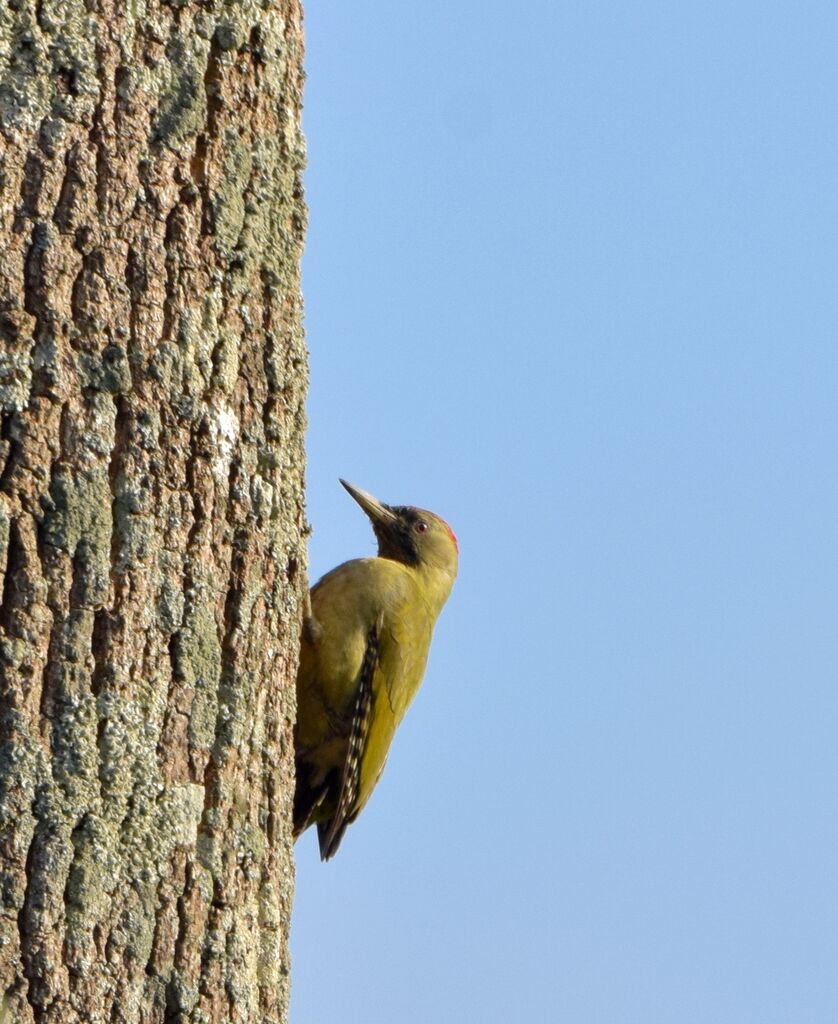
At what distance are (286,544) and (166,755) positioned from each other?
653mm

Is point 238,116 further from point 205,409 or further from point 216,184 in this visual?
point 205,409

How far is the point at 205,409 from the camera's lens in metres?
3.16

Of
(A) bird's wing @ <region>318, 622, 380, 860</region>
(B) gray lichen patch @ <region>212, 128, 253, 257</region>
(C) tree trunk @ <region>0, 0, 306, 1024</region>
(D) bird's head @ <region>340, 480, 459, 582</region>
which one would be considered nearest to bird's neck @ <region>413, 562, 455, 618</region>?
(D) bird's head @ <region>340, 480, 459, 582</region>

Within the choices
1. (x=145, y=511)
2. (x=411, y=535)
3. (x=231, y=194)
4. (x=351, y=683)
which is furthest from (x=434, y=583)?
(x=145, y=511)

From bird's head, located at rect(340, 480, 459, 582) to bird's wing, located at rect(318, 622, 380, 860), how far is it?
951mm

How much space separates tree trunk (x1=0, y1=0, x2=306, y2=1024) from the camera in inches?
108

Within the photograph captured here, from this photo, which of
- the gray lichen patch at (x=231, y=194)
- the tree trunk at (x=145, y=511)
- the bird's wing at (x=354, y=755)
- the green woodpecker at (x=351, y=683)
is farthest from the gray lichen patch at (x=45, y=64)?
the bird's wing at (x=354, y=755)

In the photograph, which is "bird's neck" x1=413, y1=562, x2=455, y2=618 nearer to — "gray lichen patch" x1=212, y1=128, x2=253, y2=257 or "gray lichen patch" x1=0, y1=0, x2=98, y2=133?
"gray lichen patch" x1=212, y1=128, x2=253, y2=257

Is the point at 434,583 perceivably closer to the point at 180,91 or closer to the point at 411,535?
the point at 411,535

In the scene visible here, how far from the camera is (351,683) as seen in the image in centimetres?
488

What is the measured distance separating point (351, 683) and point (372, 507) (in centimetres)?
139

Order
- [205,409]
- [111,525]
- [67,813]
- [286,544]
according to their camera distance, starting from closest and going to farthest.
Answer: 1. [67,813]
2. [111,525]
3. [205,409]
4. [286,544]

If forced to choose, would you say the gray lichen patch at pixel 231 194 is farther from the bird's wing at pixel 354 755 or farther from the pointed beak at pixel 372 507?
the pointed beak at pixel 372 507

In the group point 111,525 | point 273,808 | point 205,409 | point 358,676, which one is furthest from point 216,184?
point 358,676
